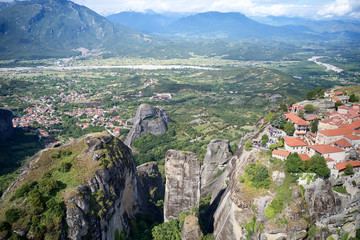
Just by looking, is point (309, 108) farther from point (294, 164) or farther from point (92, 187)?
point (92, 187)

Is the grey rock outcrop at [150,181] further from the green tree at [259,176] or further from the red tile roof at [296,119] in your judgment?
the red tile roof at [296,119]

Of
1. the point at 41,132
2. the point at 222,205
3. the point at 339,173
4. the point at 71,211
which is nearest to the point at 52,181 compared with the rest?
Result: the point at 71,211

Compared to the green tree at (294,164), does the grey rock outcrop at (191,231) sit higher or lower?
lower

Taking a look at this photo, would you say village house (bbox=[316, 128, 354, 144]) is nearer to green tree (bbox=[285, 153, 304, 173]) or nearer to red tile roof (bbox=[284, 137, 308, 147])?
red tile roof (bbox=[284, 137, 308, 147])

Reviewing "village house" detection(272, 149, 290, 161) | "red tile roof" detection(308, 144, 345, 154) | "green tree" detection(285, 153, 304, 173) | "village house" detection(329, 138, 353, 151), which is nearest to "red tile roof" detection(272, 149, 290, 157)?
"village house" detection(272, 149, 290, 161)

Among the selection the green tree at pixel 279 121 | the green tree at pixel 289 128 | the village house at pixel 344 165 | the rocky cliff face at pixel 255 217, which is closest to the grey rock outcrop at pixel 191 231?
the rocky cliff face at pixel 255 217

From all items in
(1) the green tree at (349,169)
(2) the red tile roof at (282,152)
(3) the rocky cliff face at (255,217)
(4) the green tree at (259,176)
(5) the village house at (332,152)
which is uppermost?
(5) the village house at (332,152)
